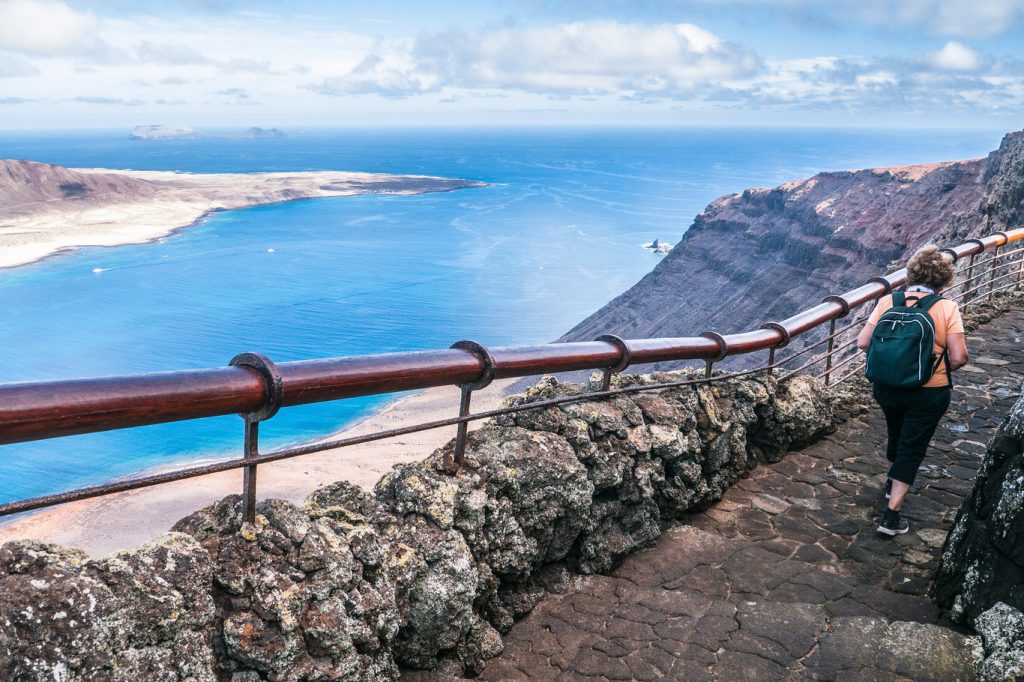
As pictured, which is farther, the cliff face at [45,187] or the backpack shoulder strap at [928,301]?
the cliff face at [45,187]

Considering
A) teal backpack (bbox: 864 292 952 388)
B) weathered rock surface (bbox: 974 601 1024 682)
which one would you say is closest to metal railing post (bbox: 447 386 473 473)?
weathered rock surface (bbox: 974 601 1024 682)

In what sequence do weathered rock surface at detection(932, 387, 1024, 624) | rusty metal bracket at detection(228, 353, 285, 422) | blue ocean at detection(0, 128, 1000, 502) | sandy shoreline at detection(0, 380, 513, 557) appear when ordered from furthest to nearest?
blue ocean at detection(0, 128, 1000, 502), sandy shoreline at detection(0, 380, 513, 557), weathered rock surface at detection(932, 387, 1024, 624), rusty metal bracket at detection(228, 353, 285, 422)

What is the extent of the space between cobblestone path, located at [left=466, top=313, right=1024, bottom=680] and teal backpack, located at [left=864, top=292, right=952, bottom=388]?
2.69 feet

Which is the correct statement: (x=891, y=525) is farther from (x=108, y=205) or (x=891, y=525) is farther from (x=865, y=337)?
(x=108, y=205)

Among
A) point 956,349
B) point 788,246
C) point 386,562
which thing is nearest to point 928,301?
point 956,349

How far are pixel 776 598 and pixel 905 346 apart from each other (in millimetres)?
1506

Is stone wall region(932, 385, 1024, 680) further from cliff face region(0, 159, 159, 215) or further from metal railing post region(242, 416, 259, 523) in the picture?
cliff face region(0, 159, 159, 215)

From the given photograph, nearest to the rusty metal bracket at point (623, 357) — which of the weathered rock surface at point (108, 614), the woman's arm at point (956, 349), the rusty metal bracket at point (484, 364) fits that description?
the rusty metal bracket at point (484, 364)

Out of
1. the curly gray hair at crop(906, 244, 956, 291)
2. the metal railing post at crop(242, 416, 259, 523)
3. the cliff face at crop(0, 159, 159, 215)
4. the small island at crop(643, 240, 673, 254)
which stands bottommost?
the small island at crop(643, 240, 673, 254)

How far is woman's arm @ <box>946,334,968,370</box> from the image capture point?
12.8 ft

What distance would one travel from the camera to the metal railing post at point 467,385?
9.17ft

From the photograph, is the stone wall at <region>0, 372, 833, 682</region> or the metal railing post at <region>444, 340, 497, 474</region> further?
the metal railing post at <region>444, 340, 497, 474</region>

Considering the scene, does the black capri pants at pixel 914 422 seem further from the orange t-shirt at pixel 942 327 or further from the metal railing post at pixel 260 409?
the metal railing post at pixel 260 409

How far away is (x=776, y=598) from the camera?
10.7 ft
